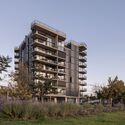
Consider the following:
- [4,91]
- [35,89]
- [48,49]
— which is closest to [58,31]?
[48,49]

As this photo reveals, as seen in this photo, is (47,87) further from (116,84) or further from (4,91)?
(4,91)

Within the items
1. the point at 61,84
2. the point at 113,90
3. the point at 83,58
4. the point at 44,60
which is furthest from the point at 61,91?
the point at 113,90

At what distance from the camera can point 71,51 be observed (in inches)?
3310

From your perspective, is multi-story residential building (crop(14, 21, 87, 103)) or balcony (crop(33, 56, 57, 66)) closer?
balcony (crop(33, 56, 57, 66))

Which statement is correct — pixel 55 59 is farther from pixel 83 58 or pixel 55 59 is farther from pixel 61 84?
pixel 83 58

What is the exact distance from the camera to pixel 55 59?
74750mm

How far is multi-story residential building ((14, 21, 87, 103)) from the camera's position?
6881cm

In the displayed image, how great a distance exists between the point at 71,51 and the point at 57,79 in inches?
591

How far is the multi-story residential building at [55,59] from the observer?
68.8 m

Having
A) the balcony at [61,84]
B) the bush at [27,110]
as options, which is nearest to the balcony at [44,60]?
the balcony at [61,84]

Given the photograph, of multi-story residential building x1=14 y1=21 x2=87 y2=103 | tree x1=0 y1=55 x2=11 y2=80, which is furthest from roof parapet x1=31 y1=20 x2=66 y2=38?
tree x1=0 y1=55 x2=11 y2=80

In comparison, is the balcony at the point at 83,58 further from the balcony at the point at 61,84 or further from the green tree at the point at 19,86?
the green tree at the point at 19,86

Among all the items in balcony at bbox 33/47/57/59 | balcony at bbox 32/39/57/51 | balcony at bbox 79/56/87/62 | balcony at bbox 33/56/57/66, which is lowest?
balcony at bbox 33/56/57/66

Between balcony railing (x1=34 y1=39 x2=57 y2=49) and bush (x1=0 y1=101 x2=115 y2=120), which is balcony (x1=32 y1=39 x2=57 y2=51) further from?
bush (x1=0 y1=101 x2=115 y2=120)
